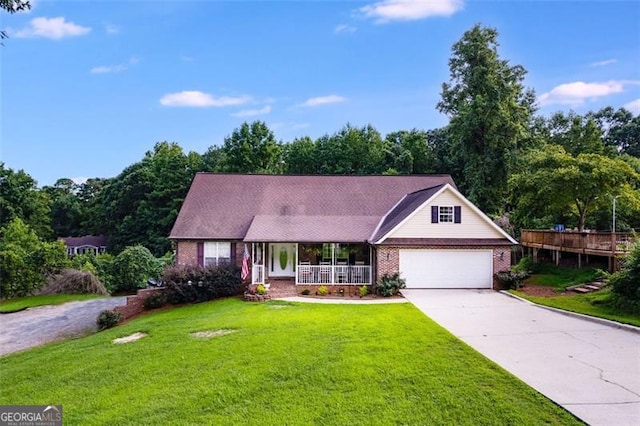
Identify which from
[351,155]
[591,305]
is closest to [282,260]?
[591,305]

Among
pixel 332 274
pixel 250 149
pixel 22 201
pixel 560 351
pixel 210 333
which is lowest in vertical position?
pixel 210 333

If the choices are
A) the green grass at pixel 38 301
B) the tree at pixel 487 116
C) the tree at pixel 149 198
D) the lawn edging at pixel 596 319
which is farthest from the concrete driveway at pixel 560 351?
the tree at pixel 149 198

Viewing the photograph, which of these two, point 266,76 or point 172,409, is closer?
point 172,409

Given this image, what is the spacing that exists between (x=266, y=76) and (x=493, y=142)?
18.2m

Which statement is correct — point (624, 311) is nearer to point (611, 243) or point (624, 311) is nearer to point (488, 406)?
point (611, 243)

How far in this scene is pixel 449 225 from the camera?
66.2 ft

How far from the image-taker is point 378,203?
24.6 metres

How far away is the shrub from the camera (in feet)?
63.7

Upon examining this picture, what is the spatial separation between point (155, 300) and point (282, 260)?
250 inches

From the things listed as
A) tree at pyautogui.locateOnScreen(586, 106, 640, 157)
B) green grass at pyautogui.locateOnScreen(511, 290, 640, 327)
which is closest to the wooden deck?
green grass at pyautogui.locateOnScreen(511, 290, 640, 327)

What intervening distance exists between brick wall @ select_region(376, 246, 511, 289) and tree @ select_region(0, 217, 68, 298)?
69.2 feet

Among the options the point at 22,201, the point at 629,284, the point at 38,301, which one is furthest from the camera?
the point at 22,201

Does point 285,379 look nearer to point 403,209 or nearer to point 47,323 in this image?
point 403,209

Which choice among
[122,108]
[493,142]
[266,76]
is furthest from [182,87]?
[493,142]
